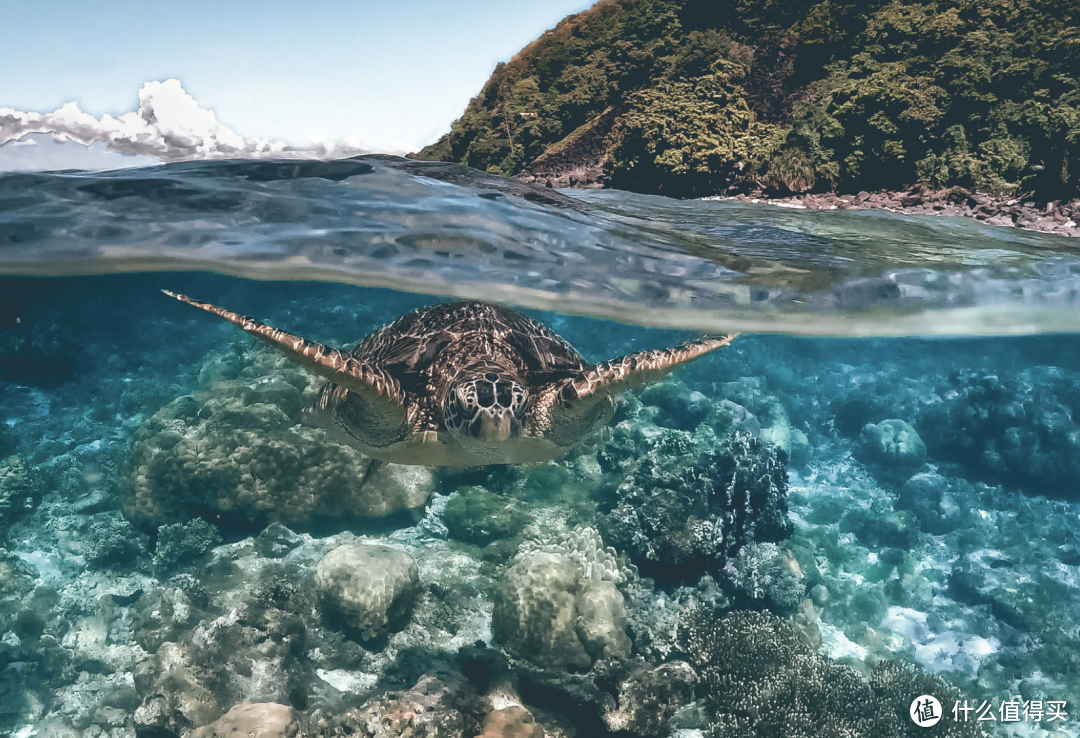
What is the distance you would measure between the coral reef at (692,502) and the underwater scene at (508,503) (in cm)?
6

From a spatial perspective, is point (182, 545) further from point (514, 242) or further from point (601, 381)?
point (601, 381)

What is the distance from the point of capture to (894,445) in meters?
14.9

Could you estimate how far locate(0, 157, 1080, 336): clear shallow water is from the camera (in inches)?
295

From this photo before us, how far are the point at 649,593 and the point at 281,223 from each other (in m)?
7.93

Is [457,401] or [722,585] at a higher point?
[457,401]

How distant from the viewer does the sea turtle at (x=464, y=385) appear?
4742mm

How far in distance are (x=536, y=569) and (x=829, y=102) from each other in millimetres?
11412

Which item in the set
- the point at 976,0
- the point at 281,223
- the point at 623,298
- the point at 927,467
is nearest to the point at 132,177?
the point at 281,223

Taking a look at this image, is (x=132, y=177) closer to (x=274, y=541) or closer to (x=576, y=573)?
(x=274, y=541)

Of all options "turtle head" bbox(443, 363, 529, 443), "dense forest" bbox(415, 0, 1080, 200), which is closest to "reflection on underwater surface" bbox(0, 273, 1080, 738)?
"turtle head" bbox(443, 363, 529, 443)

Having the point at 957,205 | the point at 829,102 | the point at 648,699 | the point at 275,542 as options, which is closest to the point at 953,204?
the point at 957,205

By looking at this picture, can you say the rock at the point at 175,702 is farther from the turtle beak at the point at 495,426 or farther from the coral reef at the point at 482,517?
the turtle beak at the point at 495,426

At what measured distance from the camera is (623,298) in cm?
1062

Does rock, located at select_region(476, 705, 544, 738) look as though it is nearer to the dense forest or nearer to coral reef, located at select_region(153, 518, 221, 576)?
coral reef, located at select_region(153, 518, 221, 576)
